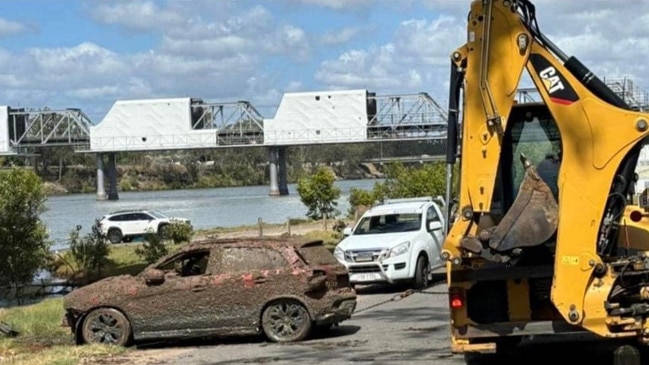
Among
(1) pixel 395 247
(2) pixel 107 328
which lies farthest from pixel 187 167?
(2) pixel 107 328

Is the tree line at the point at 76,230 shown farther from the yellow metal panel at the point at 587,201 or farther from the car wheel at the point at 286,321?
the yellow metal panel at the point at 587,201

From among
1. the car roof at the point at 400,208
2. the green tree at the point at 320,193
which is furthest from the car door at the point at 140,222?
the car roof at the point at 400,208

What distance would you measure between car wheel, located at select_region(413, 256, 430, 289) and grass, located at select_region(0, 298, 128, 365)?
6.98m

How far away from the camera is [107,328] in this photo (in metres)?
15.2

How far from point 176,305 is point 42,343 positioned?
271 cm

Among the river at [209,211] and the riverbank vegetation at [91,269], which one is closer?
the riverbank vegetation at [91,269]

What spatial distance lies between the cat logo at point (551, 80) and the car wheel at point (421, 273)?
12425 mm

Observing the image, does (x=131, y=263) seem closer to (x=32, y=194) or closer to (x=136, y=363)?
(x=32, y=194)

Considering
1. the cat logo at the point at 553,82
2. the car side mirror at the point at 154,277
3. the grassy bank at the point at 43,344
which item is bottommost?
the grassy bank at the point at 43,344

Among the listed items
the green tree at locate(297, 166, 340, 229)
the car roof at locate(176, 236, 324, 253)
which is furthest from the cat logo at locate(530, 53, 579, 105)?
the green tree at locate(297, 166, 340, 229)

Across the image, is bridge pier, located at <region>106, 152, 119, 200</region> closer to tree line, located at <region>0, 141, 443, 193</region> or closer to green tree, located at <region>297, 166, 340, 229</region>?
tree line, located at <region>0, 141, 443, 193</region>

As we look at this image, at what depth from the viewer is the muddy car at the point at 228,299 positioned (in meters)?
14.8

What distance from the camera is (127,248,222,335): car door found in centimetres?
1497

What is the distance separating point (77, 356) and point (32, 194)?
13664 mm
